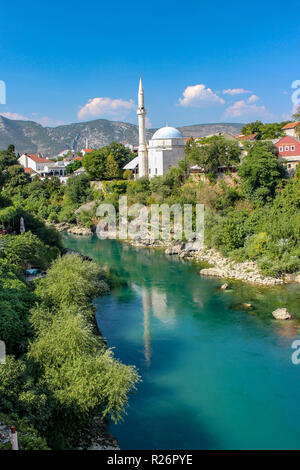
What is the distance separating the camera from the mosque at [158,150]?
1142 inches

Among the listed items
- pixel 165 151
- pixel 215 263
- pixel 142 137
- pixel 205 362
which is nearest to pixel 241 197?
pixel 215 263

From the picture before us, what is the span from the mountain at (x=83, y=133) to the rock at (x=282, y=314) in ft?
260

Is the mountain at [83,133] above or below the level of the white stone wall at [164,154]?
above

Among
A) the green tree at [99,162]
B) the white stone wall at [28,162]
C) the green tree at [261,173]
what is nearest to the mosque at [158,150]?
the green tree at [99,162]

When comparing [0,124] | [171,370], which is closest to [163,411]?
[171,370]

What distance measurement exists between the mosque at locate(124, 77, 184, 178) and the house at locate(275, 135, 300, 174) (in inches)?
323

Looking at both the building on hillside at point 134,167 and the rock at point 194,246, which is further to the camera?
the building on hillside at point 134,167

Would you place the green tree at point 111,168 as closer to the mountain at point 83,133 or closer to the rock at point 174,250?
the rock at point 174,250

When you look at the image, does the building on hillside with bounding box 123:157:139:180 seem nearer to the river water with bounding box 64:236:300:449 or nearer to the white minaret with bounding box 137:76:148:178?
the white minaret with bounding box 137:76:148:178

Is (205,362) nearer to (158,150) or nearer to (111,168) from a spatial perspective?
(158,150)

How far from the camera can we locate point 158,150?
95.1ft

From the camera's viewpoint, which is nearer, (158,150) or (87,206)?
(158,150)

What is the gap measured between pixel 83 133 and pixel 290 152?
8448cm

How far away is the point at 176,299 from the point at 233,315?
2.43m
